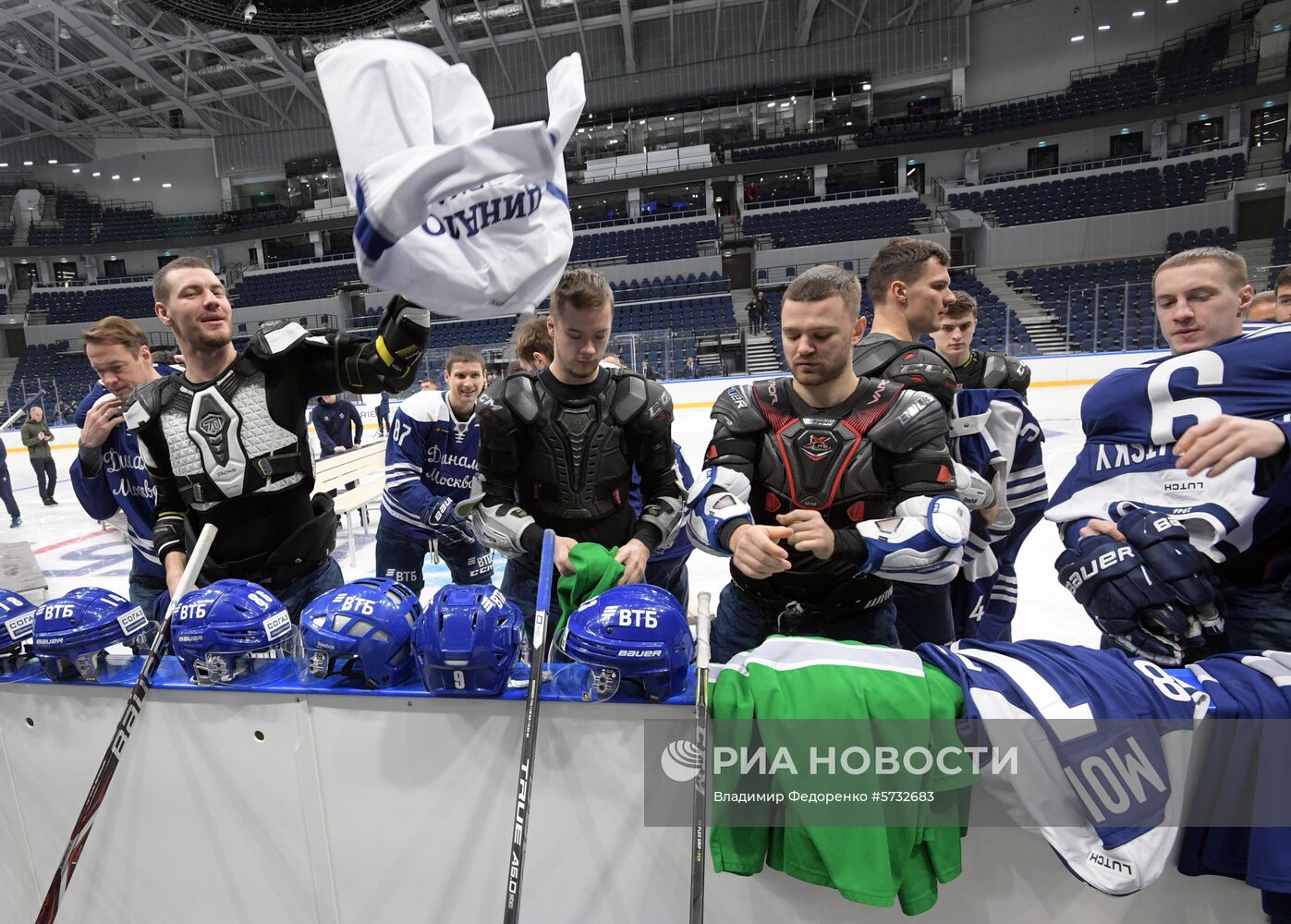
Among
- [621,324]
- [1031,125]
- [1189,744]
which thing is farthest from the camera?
[1031,125]

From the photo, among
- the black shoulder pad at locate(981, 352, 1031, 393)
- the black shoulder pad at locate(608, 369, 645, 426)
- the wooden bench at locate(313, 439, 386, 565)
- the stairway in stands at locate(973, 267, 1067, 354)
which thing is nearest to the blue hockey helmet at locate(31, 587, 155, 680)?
the black shoulder pad at locate(608, 369, 645, 426)

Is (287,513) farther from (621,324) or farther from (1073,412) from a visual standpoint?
(621,324)

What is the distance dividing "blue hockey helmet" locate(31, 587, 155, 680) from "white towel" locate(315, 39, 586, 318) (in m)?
1.07

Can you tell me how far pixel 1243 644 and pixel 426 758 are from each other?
6.14 ft

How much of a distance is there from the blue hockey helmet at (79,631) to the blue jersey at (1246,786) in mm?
2257

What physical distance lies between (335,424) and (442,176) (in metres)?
6.41

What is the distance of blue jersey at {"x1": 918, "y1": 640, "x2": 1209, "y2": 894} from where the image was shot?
112 centimetres

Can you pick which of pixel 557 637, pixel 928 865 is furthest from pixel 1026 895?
pixel 557 637

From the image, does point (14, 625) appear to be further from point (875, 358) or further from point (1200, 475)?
point (1200, 475)

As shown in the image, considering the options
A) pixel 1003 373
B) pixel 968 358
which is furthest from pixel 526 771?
pixel 1003 373

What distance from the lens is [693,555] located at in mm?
5336

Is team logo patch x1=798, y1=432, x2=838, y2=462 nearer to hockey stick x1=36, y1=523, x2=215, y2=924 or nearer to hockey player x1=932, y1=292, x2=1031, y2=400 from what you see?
hockey stick x1=36, y1=523, x2=215, y2=924

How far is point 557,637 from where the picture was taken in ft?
5.10

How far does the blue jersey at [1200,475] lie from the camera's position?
4.85ft
